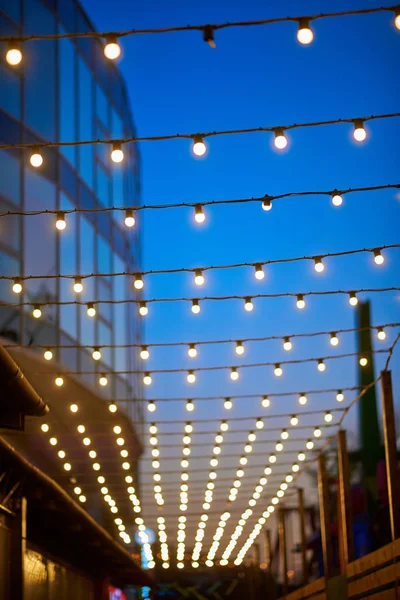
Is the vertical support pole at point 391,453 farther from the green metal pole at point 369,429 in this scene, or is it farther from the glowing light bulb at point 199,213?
the green metal pole at point 369,429

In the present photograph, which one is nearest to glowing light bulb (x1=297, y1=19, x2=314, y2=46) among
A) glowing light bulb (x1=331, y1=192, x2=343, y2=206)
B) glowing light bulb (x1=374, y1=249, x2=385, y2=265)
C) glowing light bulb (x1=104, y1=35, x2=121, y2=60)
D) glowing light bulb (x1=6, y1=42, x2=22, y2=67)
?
glowing light bulb (x1=104, y1=35, x2=121, y2=60)

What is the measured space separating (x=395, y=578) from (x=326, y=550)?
8.41 m

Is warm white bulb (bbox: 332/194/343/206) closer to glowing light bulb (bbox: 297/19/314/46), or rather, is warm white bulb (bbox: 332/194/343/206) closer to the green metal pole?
glowing light bulb (bbox: 297/19/314/46)

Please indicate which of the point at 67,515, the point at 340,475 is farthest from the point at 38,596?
the point at 340,475

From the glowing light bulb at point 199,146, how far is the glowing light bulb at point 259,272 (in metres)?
3.54

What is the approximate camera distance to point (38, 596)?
766 inches

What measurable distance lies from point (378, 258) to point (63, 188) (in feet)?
45.3

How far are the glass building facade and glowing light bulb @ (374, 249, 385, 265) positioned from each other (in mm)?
8726

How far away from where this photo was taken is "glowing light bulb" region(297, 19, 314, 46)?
7.95 m

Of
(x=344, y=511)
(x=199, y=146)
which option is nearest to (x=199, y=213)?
(x=199, y=146)

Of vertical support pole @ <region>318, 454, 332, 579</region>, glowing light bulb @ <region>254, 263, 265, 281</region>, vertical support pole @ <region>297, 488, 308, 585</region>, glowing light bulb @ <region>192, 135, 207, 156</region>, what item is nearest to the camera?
glowing light bulb @ <region>192, 135, 207, 156</region>

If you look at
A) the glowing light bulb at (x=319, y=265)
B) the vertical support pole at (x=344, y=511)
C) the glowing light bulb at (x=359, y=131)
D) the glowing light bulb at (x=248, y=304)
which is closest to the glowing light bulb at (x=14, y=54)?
the glowing light bulb at (x=359, y=131)

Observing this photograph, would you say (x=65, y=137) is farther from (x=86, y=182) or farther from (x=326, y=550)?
(x=326, y=550)

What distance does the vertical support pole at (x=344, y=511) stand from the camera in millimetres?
20047
